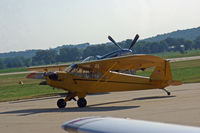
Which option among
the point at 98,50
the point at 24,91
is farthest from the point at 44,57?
the point at 24,91

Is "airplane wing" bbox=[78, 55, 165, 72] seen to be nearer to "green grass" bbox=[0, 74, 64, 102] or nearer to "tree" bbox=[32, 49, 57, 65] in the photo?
"green grass" bbox=[0, 74, 64, 102]

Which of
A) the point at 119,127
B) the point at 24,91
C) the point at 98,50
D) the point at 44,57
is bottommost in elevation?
the point at 24,91

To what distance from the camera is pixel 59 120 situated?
12.1 metres

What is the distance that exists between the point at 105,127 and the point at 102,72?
479 inches

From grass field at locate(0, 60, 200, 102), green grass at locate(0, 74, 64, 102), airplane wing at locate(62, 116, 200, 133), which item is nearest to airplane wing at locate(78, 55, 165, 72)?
green grass at locate(0, 74, 64, 102)

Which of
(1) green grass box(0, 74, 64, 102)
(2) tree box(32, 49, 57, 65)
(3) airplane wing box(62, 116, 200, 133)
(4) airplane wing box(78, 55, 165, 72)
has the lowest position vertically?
(1) green grass box(0, 74, 64, 102)

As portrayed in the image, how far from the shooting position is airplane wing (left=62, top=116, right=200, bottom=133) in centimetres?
419

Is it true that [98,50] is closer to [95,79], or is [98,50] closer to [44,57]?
[44,57]

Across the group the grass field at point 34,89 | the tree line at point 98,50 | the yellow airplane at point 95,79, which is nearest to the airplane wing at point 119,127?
the yellow airplane at point 95,79

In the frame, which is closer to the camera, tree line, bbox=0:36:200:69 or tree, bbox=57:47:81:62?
tree line, bbox=0:36:200:69

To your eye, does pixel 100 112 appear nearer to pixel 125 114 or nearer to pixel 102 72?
pixel 125 114

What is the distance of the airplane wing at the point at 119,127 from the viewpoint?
4191 mm

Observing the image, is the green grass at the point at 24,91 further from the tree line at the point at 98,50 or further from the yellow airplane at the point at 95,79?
the tree line at the point at 98,50

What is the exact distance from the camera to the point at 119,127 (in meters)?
4.42
